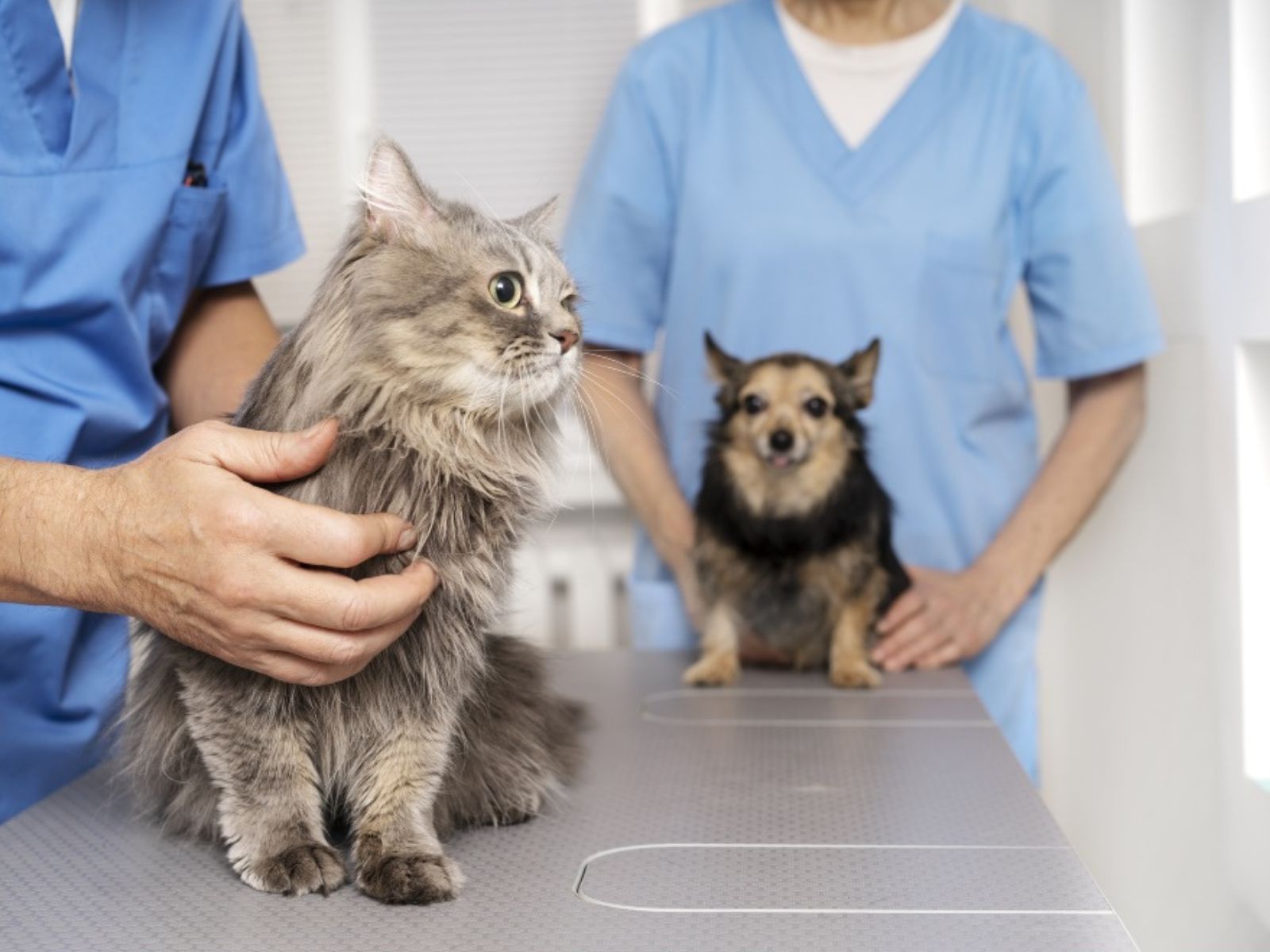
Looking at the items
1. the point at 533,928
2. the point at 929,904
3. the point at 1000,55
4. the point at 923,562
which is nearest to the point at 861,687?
the point at 923,562

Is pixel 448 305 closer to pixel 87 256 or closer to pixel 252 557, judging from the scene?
pixel 252 557

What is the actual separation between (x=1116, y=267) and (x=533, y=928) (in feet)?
4.73

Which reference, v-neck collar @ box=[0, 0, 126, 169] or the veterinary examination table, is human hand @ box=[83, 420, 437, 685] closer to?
the veterinary examination table

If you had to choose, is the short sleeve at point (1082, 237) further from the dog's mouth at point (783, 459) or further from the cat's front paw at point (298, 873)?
the cat's front paw at point (298, 873)

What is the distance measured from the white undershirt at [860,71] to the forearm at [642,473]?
21.1 inches

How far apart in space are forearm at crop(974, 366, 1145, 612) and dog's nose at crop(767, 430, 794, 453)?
1.34 ft

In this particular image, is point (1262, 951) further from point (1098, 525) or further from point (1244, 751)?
point (1098, 525)

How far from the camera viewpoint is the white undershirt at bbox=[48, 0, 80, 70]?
1328 millimetres

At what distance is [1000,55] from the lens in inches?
77.6

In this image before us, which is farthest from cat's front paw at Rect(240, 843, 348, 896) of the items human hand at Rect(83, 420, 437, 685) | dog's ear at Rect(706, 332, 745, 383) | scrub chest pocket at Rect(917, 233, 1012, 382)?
scrub chest pocket at Rect(917, 233, 1012, 382)

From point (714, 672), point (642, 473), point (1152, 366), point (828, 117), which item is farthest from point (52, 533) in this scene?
point (1152, 366)

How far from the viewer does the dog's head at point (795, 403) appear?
1.73 metres

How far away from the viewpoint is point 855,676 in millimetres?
1686

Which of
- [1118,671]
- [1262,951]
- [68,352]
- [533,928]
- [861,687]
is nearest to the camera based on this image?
[533,928]
